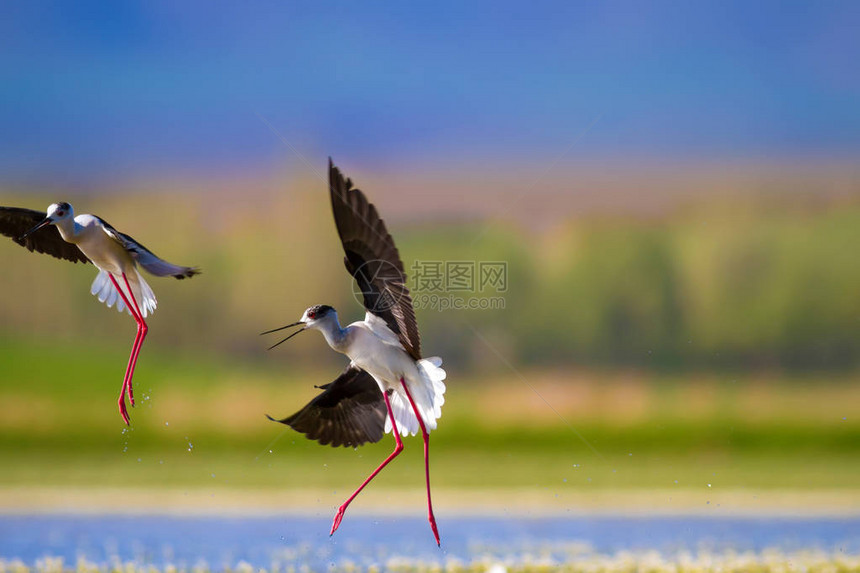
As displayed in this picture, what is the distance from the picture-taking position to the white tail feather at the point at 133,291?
3354 mm

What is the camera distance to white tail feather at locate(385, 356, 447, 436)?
128 inches

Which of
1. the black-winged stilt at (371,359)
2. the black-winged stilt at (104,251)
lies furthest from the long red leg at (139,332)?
the black-winged stilt at (371,359)

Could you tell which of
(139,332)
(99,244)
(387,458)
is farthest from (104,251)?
(387,458)

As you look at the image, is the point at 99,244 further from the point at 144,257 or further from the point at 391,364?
the point at 391,364

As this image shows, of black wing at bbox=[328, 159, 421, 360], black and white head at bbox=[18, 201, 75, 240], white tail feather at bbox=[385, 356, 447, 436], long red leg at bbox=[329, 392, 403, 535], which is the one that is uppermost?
black and white head at bbox=[18, 201, 75, 240]

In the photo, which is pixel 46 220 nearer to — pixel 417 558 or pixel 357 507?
pixel 417 558

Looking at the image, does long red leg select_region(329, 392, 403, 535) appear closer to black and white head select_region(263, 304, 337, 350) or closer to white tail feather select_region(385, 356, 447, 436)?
white tail feather select_region(385, 356, 447, 436)

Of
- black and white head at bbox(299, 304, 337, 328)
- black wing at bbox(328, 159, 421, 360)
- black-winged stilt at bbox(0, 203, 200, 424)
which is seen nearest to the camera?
black wing at bbox(328, 159, 421, 360)

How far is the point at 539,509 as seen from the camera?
5.54m

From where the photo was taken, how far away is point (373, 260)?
9.66 feet

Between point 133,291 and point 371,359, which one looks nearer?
point 371,359

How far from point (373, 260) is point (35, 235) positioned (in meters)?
1.48

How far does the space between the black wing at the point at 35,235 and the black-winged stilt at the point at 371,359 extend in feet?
3.59

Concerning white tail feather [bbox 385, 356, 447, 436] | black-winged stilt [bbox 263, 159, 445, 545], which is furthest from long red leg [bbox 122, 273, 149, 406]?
white tail feather [bbox 385, 356, 447, 436]
